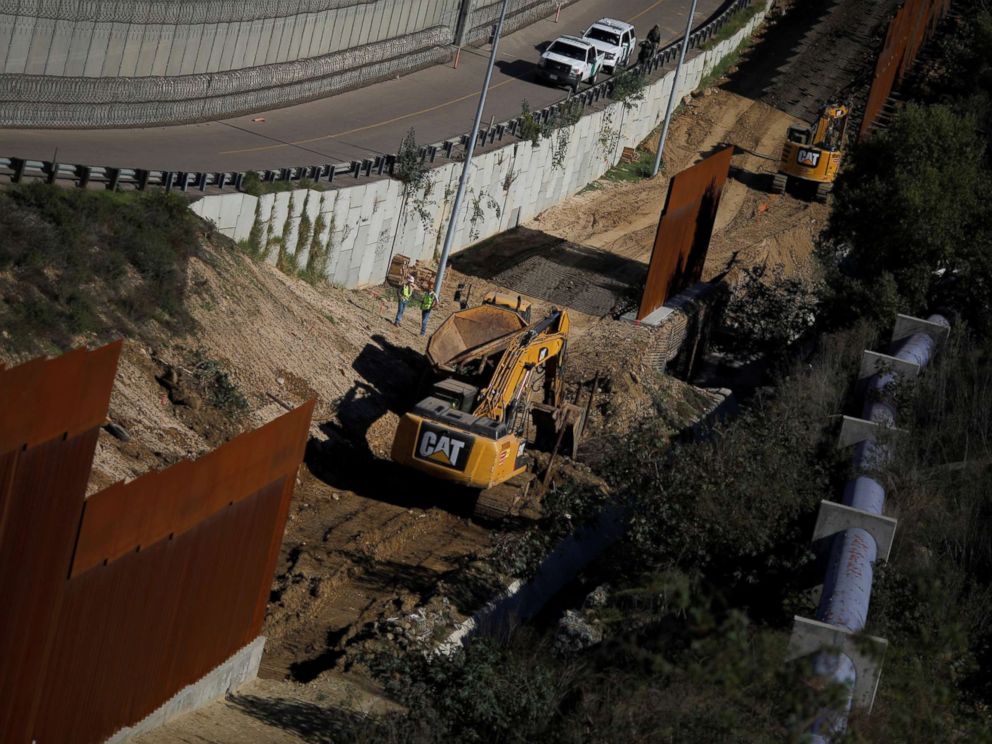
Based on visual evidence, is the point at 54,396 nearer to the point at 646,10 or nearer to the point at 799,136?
the point at 799,136

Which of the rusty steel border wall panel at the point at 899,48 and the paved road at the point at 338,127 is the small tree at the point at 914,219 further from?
the rusty steel border wall panel at the point at 899,48

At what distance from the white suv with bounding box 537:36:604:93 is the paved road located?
0.50 m

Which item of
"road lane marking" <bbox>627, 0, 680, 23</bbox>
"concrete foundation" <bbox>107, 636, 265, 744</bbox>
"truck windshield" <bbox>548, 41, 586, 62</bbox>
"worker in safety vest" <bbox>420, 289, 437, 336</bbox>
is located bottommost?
"worker in safety vest" <bbox>420, 289, 437, 336</bbox>

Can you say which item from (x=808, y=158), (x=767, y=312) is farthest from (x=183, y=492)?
(x=808, y=158)

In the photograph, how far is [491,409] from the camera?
85.4 ft

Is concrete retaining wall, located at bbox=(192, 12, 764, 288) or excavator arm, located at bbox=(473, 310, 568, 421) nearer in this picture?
excavator arm, located at bbox=(473, 310, 568, 421)

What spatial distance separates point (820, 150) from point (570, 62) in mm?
9120

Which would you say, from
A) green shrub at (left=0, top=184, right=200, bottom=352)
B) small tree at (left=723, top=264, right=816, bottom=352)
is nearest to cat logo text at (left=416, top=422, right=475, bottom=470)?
green shrub at (left=0, top=184, right=200, bottom=352)

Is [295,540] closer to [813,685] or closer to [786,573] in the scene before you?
[786,573]

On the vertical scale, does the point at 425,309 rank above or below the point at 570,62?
below

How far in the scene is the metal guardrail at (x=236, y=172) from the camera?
2847 cm

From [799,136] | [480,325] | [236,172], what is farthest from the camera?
[799,136]

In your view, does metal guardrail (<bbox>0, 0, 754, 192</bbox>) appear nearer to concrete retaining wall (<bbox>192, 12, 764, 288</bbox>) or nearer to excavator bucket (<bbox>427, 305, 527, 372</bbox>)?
concrete retaining wall (<bbox>192, 12, 764, 288</bbox>)

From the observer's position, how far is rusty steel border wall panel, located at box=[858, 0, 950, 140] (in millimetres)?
54094
